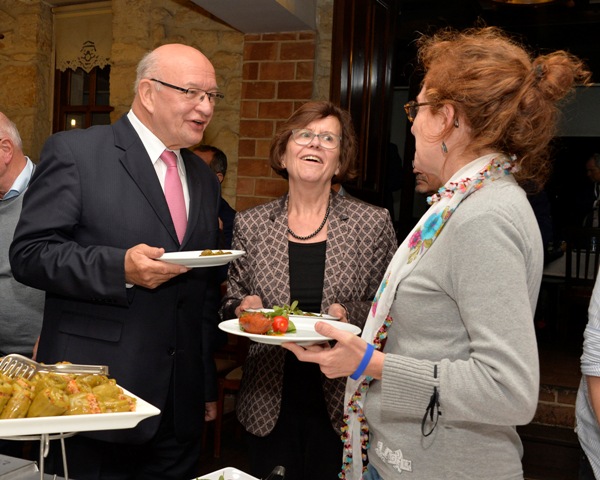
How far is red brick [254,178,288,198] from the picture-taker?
4070 mm

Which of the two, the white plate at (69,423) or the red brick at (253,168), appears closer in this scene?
the white plate at (69,423)

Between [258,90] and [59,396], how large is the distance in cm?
326

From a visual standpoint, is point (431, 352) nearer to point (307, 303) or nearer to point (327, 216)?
point (307, 303)

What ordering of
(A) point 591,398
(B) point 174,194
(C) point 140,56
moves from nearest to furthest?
(A) point 591,398 → (B) point 174,194 → (C) point 140,56

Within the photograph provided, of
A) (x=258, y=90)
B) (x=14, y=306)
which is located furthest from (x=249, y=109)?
(x=14, y=306)

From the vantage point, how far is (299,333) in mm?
1647

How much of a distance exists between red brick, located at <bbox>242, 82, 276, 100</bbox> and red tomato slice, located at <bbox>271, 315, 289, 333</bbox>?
2663 millimetres

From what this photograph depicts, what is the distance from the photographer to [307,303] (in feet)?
7.00

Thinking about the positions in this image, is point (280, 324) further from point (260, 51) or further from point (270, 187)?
point (260, 51)

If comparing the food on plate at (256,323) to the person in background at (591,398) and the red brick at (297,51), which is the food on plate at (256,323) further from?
the red brick at (297,51)

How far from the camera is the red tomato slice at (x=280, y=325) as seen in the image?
5.34 ft

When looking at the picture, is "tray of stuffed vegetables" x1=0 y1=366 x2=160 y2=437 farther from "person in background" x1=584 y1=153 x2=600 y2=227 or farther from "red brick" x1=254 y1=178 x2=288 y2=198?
"person in background" x1=584 y1=153 x2=600 y2=227

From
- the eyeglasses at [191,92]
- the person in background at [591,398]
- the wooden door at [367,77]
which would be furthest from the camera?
the wooden door at [367,77]

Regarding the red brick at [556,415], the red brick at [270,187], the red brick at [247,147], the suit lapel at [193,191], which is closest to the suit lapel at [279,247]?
the suit lapel at [193,191]
